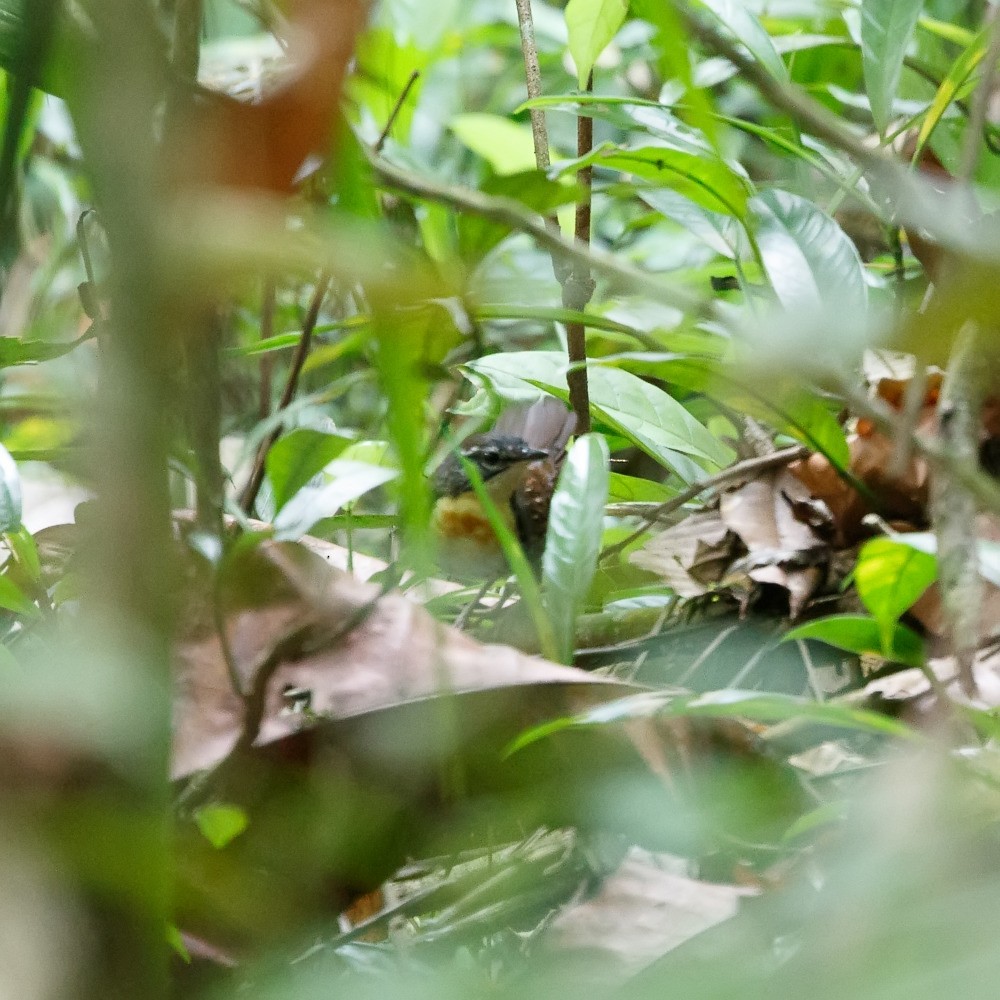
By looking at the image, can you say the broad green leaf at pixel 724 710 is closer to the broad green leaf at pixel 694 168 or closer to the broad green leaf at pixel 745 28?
the broad green leaf at pixel 694 168

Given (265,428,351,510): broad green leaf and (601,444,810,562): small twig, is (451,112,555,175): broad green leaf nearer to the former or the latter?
(601,444,810,562): small twig

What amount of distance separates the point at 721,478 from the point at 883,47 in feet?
1.93

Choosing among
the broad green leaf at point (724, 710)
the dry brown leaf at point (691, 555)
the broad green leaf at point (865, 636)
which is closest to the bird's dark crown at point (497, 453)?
the dry brown leaf at point (691, 555)

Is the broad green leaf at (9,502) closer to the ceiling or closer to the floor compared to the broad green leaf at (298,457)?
closer to the floor

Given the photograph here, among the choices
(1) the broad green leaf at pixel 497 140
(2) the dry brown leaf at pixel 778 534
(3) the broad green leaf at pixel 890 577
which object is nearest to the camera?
(3) the broad green leaf at pixel 890 577

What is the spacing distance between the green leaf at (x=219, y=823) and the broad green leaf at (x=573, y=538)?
37 cm

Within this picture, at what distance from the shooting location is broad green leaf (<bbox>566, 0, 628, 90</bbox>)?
135cm

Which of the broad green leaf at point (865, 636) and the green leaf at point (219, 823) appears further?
the broad green leaf at point (865, 636)

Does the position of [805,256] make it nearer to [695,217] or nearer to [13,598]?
[695,217]

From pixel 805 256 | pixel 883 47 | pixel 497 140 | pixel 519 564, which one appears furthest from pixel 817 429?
pixel 497 140

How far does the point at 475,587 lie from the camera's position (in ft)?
A: 4.79

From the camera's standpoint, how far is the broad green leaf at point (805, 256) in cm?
110

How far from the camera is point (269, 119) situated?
44cm

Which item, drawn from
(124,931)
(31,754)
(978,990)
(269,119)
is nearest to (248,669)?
(31,754)
